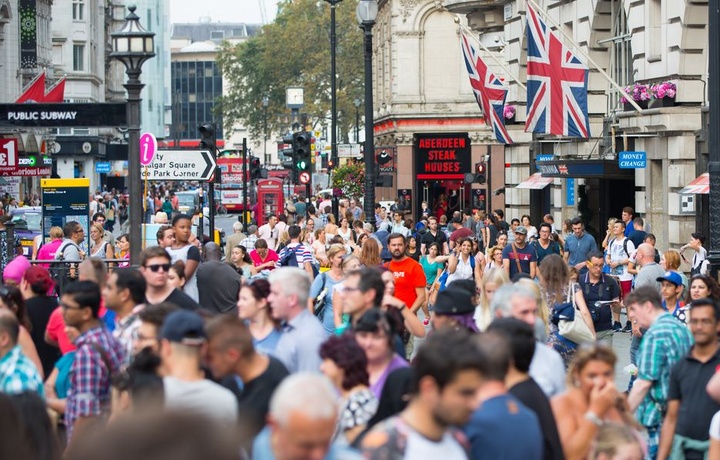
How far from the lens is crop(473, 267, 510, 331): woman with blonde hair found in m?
10.7

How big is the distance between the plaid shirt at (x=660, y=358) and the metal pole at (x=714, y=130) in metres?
5.78

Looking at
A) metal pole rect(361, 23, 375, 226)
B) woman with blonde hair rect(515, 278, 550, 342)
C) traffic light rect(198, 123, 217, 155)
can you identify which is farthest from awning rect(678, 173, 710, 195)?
woman with blonde hair rect(515, 278, 550, 342)

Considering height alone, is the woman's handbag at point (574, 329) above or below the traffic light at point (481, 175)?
below

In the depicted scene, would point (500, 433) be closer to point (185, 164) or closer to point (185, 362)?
point (185, 362)

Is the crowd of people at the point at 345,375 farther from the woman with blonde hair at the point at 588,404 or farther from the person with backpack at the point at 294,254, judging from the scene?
the person with backpack at the point at 294,254

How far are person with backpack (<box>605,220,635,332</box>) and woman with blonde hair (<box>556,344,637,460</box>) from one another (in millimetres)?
14480

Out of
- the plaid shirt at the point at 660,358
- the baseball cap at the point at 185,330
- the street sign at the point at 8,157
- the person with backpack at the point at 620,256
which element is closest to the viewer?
the baseball cap at the point at 185,330

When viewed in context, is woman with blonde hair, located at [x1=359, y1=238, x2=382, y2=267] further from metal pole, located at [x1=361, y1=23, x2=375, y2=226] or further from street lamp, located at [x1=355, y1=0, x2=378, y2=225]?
metal pole, located at [x1=361, y1=23, x2=375, y2=226]

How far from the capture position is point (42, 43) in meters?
67.2

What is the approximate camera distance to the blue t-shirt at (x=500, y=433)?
607 centimetres

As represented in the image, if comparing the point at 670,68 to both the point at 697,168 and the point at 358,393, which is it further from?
the point at 358,393

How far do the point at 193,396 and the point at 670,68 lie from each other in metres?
21.1

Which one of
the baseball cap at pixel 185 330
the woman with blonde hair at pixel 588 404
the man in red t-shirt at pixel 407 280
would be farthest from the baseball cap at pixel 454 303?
the man in red t-shirt at pixel 407 280

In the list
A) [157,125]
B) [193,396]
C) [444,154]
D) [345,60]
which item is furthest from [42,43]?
[157,125]
